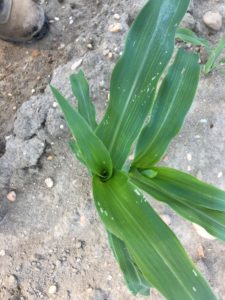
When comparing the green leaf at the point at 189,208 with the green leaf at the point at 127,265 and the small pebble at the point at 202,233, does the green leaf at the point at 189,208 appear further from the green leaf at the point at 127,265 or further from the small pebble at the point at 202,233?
the small pebble at the point at 202,233

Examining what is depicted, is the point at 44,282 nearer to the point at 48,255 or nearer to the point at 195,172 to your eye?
the point at 48,255

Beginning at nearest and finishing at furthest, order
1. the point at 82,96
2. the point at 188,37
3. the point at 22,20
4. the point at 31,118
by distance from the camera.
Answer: the point at 82,96 < the point at 188,37 < the point at 31,118 < the point at 22,20

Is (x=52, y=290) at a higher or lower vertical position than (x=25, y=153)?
lower

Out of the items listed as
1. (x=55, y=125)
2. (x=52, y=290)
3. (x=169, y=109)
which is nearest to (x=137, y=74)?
(x=169, y=109)

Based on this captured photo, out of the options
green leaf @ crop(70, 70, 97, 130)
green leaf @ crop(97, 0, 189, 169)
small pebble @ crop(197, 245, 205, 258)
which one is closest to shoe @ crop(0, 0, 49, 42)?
green leaf @ crop(70, 70, 97, 130)

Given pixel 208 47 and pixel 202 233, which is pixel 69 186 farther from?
pixel 208 47

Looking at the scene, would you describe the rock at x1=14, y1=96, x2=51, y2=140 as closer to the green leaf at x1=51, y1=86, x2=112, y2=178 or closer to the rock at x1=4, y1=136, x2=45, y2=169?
the rock at x1=4, y1=136, x2=45, y2=169

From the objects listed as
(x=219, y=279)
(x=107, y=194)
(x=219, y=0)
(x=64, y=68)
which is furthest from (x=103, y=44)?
(x=219, y=279)
